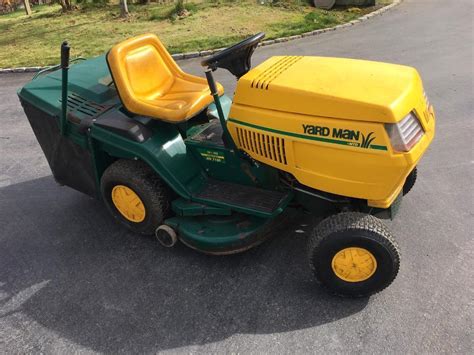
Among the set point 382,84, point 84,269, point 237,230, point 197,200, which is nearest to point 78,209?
point 84,269

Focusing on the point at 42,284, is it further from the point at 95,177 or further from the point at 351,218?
the point at 351,218

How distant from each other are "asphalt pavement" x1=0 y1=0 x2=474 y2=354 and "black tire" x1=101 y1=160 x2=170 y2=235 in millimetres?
229

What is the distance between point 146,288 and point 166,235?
0.37 metres

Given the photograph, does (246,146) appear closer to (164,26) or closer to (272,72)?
(272,72)

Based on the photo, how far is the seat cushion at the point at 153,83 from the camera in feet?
9.86

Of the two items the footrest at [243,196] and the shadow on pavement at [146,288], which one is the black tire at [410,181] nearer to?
the shadow on pavement at [146,288]

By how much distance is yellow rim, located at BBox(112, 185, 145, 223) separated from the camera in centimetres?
316

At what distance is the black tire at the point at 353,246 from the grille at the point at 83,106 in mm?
1784

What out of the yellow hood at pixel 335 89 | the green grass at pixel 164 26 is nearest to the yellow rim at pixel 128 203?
the yellow hood at pixel 335 89

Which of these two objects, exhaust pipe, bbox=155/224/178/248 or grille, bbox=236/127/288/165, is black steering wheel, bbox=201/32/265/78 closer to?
grille, bbox=236/127/288/165

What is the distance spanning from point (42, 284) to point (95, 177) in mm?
837

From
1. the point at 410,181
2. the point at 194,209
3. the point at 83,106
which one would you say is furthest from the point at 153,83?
the point at 410,181

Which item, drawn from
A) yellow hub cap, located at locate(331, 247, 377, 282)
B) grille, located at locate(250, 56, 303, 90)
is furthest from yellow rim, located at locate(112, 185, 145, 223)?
yellow hub cap, located at locate(331, 247, 377, 282)

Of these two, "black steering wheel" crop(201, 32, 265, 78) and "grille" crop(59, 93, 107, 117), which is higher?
"black steering wheel" crop(201, 32, 265, 78)
